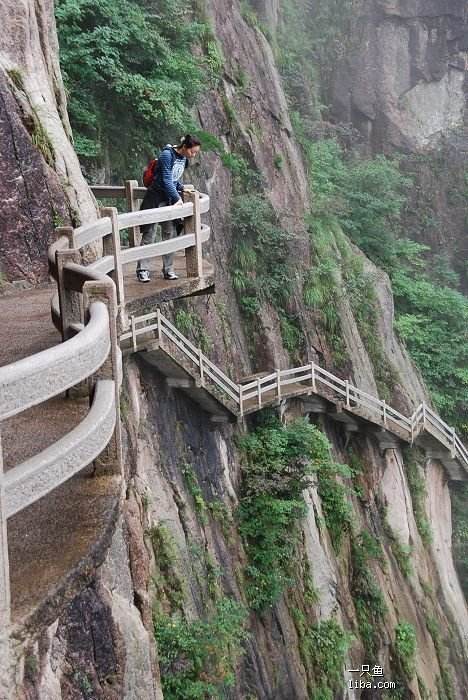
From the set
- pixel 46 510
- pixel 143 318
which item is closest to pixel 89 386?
pixel 46 510

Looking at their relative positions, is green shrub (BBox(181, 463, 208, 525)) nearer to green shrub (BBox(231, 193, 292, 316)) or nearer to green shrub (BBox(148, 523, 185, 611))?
green shrub (BBox(148, 523, 185, 611))

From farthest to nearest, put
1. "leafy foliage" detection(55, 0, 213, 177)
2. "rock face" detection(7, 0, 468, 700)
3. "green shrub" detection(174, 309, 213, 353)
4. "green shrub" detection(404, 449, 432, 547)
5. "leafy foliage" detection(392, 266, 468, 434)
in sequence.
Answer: "leafy foliage" detection(392, 266, 468, 434)
"green shrub" detection(404, 449, 432, 547)
"green shrub" detection(174, 309, 213, 353)
"leafy foliage" detection(55, 0, 213, 177)
"rock face" detection(7, 0, 468, 700)

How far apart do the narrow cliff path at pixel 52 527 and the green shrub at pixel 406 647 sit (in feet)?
43.6

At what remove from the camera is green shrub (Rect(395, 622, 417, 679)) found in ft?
50.5

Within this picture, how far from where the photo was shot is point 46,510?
3285 mm

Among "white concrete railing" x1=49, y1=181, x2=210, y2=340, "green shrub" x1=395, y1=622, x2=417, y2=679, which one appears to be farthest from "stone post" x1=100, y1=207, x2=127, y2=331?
"green shrub" x1=395, y1=622, x2=417, y2=679

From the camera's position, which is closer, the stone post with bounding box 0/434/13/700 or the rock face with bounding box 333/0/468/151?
the stone post with bounding box 0/434/13/700

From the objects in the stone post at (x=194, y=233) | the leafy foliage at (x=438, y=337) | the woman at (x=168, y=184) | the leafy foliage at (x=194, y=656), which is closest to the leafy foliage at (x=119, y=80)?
the woman at (x=168, y=184)

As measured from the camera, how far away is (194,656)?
9117 millimetres

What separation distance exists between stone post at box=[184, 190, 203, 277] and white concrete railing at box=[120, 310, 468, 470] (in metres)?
2.27

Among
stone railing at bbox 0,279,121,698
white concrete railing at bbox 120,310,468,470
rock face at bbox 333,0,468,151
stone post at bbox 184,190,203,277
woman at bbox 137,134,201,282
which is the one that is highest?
rock face at bbox 333,0,468,151

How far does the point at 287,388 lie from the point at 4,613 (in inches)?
527

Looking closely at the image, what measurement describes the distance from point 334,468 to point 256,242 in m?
5.70

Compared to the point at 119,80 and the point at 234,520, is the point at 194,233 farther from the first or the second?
the point at 119,80
